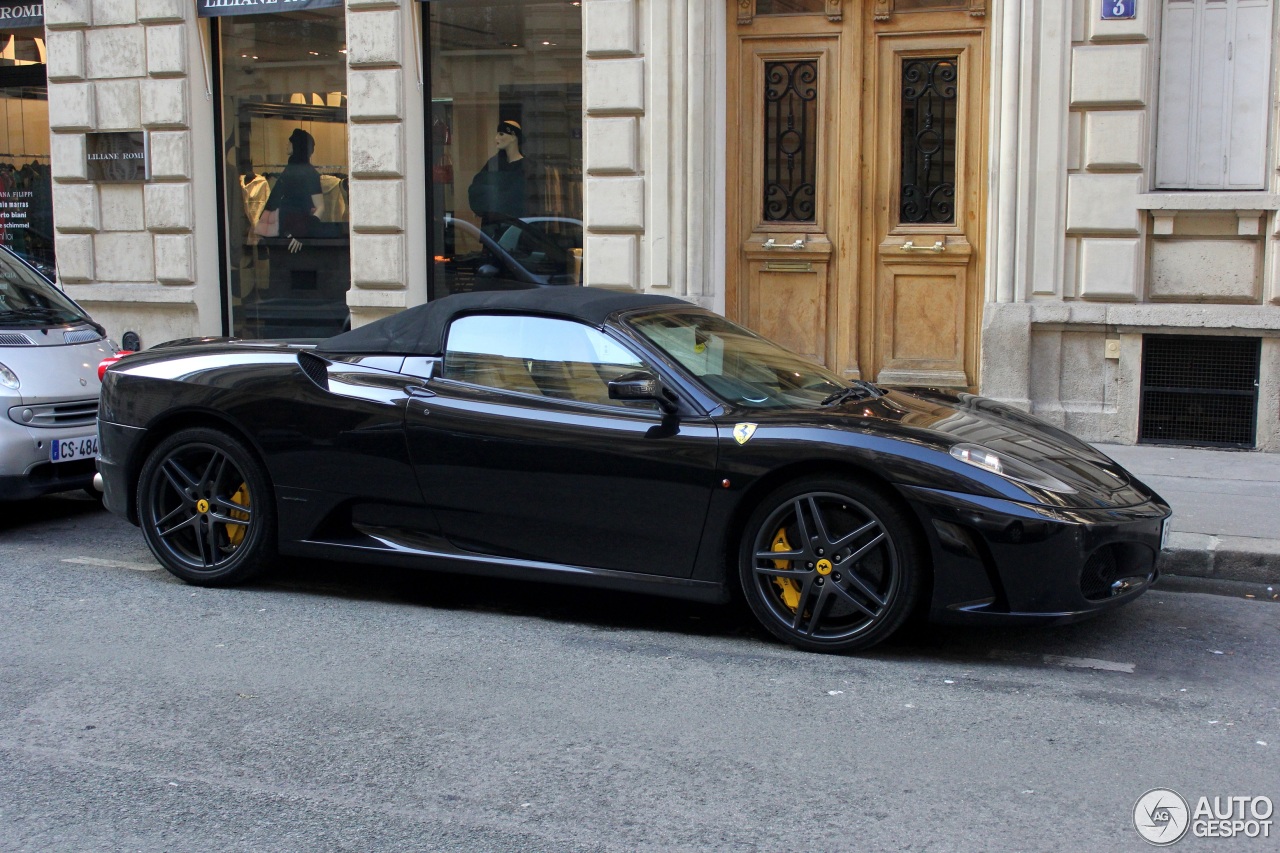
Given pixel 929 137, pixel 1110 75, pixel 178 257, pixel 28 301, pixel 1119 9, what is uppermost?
pixel 1119 9

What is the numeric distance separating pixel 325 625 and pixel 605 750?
1.97 m

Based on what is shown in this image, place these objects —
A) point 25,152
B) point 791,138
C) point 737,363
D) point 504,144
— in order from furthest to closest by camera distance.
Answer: point 25,152 < point 504,144 < point 791,138 < point 737,363

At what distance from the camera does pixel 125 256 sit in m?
13.3

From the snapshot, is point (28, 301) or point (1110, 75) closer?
point (28, 301)

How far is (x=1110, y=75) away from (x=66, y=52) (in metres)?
9.67

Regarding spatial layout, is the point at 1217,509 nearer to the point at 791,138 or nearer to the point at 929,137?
the point at 929,137

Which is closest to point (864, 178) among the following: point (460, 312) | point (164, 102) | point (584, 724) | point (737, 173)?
point (737, 173)

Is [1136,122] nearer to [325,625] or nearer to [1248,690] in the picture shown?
[1248,690]

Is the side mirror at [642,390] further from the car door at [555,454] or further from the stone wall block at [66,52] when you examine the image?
the stone wall block at [66,52]

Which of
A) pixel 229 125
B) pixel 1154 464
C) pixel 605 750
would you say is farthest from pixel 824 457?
pixel 229 125

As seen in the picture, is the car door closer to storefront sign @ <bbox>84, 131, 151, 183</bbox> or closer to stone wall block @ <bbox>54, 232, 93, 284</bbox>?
storefront sign @ <bbox>84, 131, 151, 183</bbox>

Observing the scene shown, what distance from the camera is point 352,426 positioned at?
19.9ft

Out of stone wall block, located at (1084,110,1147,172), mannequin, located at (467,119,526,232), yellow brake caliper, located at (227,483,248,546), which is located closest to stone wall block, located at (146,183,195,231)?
mannequin, located at (467,119,526,232)

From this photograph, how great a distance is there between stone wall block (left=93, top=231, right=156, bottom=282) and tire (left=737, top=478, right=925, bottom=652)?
9.64 meters
